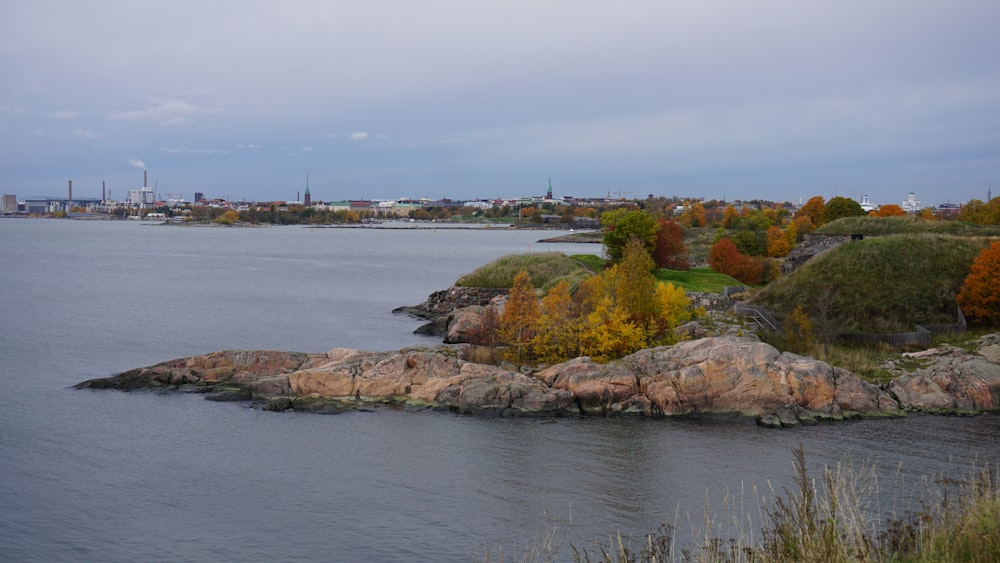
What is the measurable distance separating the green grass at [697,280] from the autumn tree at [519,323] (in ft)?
55.9

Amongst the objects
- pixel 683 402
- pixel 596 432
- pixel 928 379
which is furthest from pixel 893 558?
pixel 928 379

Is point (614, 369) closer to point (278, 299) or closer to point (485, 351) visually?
point (485, 351)

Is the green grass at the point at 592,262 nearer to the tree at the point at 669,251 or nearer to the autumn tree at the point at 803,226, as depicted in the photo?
the tree at the point at 669,251

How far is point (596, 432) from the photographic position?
29500 millimetres

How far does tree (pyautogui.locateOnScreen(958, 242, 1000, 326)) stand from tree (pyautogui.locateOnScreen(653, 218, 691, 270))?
23092 millimetres

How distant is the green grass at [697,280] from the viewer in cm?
5603

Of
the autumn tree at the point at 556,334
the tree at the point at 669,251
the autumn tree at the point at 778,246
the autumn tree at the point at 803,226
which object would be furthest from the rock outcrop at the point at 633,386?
the autumn tree at the point at 803,226

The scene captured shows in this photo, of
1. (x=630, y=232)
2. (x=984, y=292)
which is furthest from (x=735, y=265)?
(x=984, y=292)

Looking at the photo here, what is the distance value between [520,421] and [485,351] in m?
8.27

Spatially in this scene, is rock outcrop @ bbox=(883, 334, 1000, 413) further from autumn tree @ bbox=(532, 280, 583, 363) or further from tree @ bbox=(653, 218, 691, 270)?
tree @ bbox=(653, 218, 691, 270)

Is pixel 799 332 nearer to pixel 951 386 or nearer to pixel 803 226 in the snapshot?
pixel 951 386

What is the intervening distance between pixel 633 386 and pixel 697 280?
2825 centimetres

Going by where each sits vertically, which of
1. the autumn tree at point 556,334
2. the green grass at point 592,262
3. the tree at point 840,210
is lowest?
the autumn tree at point 556,334

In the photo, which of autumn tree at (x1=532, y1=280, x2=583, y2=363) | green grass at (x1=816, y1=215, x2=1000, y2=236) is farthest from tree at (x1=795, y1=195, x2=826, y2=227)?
autumn tree at (x1=532, y1=280, x2=583, y2=363)
